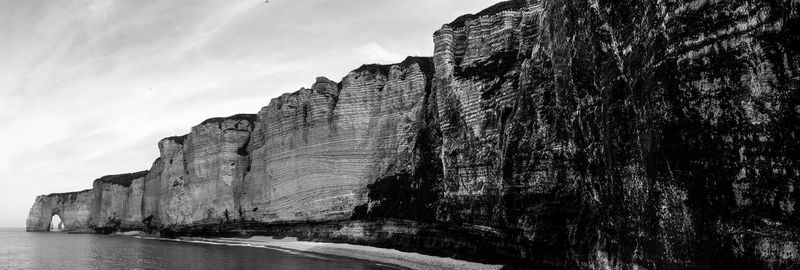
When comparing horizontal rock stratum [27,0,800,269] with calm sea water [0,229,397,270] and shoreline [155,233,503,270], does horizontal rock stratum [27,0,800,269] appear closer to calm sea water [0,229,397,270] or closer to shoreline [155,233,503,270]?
shoreline [155,233,503,270]

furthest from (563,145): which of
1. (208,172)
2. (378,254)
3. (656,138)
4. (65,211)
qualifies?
(65,211)

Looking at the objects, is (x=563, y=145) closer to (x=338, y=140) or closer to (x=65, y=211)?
(x=338, y=140)

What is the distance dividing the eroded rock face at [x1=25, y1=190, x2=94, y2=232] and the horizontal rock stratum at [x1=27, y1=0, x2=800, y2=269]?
55654 millimetres

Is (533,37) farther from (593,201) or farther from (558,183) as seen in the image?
(593,201)

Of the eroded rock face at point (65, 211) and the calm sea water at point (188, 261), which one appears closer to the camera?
the calm sea water at point (188, 261)

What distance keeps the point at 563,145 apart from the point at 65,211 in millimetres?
111146

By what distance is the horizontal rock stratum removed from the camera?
12.2 metres

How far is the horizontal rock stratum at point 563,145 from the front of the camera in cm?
1222

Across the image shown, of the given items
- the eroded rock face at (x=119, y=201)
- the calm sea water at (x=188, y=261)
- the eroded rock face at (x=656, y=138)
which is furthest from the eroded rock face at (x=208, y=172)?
the eroded rock face at (x=656, y=138)

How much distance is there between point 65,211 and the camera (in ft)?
344

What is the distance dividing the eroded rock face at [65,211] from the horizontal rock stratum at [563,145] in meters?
55.7

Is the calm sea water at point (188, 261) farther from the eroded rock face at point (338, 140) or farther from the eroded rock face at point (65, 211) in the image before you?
the eroded rock face at point (65, 211)

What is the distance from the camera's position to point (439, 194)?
119 ft

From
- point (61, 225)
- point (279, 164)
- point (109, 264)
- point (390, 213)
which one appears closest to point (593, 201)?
point (390, 213)
